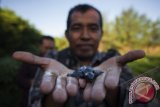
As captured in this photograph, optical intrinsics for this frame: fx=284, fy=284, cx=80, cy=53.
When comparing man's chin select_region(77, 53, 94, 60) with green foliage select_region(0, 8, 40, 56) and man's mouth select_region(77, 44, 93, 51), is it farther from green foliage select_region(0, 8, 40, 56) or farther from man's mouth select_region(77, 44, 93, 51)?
green foliage select_region(0, 8, 40, 56)

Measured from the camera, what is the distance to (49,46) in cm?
512

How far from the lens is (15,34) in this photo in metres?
10.5

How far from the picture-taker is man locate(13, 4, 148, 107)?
1.15m

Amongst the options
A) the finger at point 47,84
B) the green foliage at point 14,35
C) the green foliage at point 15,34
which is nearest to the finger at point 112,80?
the finger at point 47,84

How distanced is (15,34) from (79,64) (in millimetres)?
8836

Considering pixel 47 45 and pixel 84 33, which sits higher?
pixel 84 33

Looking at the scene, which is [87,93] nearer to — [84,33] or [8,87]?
[84,33]

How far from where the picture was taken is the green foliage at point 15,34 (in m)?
10.2

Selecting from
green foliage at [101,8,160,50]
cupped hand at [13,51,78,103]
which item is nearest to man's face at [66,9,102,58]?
cupped hand at [13,51,78,103]

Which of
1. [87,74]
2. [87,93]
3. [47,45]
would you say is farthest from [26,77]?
[87,93]

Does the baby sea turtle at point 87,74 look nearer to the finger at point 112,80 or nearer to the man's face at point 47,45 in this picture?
the finger at point 112,80

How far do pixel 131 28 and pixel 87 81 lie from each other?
27872 mm

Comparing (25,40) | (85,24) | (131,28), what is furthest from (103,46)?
(85,24)

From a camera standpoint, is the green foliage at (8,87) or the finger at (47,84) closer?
the finger at (47,84)
